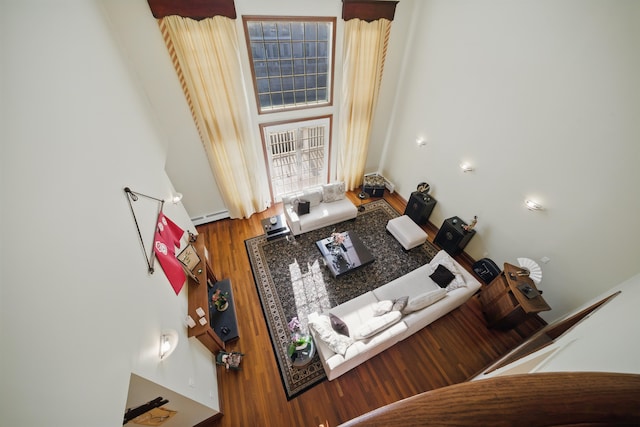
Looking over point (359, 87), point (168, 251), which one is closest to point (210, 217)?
point (168, 251)

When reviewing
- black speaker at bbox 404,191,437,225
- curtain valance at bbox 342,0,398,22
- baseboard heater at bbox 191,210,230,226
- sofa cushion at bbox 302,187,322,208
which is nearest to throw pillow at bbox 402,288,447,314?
black speaker at bbox 404,191,437,225

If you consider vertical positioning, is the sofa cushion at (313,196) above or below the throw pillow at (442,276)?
above

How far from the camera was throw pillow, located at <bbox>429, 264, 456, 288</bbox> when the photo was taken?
3625 mm

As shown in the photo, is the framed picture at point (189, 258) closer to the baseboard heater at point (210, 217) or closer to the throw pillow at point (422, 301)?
the baseboard heater at point (210, 217)

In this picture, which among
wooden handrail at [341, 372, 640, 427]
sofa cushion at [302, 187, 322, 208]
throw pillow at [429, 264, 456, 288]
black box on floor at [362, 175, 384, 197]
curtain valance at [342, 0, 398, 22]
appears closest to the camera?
wooden handrail at [341, 372, 640, 427]

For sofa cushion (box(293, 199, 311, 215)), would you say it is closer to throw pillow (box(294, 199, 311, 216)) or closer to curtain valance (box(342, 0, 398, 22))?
throw pillow (box(294, 199, 311, 216))

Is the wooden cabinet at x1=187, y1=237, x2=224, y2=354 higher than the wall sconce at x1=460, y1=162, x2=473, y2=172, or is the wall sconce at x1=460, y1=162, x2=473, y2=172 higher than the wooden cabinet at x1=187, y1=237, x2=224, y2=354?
the wall sconce at x1=460, y1=162, x2=473, y2=172

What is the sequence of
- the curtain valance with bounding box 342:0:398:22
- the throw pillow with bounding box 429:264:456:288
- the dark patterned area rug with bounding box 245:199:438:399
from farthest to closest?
the curtain valance with bounding box 342:0:398:22
the throw pillow with bounding box 429:264:456:288
the dark patterned area rug with bounding box 245:199:438:399

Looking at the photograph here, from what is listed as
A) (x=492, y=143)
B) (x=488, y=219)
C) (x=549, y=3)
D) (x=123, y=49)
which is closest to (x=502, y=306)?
(x=488, y=219)

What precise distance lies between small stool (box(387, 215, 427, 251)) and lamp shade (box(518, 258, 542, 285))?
156cm

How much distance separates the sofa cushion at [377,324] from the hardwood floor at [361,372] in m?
0.62

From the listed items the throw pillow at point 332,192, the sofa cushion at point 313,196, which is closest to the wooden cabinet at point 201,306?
the sofa cushion at point 313,196

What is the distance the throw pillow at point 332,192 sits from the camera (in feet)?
16.6

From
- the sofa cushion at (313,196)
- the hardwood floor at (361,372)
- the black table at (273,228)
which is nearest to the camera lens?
the hardwood floor at (361,372)
